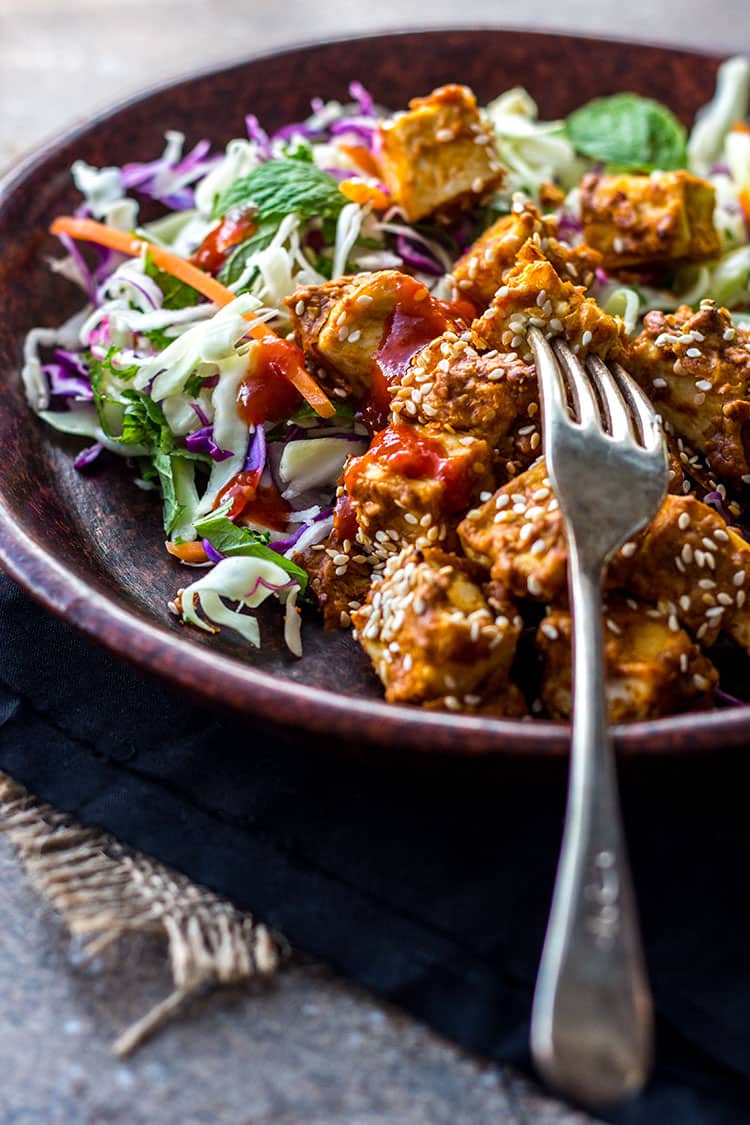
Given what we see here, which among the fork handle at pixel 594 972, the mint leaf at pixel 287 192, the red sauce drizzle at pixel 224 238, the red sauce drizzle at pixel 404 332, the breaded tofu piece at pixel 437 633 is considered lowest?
the fork handle at pixel 594 972

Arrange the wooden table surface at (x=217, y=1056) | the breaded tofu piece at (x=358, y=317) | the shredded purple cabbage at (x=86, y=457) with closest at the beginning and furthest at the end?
the wooden table surface at (x=217, y=1056)
the breaded tofu piece at (x=358, y=317)
the shredded purple cabbage at (x=86, y=457)

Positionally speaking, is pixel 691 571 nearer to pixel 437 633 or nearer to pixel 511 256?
pixel 437 633

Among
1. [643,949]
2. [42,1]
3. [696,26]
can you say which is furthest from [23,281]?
[696,26]

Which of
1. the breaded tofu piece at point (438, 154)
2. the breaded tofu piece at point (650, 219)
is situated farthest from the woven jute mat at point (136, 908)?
the breaded tofu piece at point (650, 219)

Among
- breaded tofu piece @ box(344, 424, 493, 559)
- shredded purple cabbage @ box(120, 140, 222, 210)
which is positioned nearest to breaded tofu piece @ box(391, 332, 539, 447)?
breaded tofu piece @ box(344, 424, 493, 559)

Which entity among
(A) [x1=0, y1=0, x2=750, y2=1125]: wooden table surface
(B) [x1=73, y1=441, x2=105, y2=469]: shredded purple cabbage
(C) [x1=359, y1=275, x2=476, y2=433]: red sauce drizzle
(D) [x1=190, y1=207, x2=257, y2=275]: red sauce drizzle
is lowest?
(A) [x1=0, y1=0, x2=750, y2=1125]: wooden table surface

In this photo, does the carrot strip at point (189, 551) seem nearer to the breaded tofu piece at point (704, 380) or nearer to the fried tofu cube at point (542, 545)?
the fried tofu cube at point (542, 545)

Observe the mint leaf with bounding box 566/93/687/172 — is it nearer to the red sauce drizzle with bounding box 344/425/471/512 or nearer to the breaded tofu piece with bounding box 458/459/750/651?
the red sauce drizzle with bounding box 344/425/471/512
